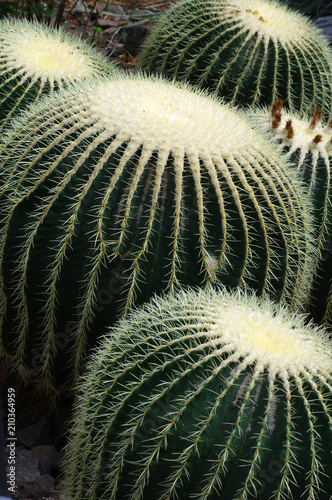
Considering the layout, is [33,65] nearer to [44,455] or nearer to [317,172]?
[317,172]

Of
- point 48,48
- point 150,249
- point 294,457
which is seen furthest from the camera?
point 48,48

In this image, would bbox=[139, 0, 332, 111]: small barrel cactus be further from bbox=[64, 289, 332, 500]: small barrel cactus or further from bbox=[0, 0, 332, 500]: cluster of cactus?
bbox=[64, 289, 332, 500]: small barrel cactus

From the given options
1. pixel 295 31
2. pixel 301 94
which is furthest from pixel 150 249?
pixel 295 31

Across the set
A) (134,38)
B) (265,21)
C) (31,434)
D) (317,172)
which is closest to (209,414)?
(31,434)

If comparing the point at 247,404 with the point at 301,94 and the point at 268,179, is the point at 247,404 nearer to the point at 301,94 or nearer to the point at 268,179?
the point at 268,179

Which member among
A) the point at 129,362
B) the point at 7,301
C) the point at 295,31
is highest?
the point at 295,31

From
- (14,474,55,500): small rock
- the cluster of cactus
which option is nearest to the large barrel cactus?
the cluster of cactus
